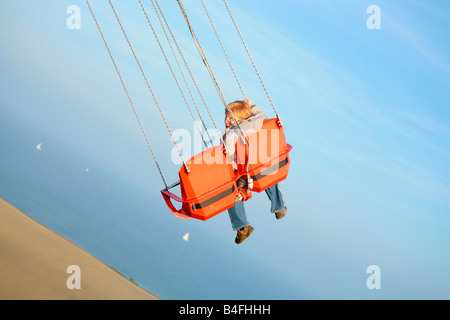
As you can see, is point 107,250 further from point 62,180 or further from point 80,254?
point 80,254

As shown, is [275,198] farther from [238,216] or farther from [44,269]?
[44,269]

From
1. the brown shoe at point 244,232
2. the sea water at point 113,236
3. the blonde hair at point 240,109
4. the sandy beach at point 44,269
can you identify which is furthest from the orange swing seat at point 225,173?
the sea water at point 113,236

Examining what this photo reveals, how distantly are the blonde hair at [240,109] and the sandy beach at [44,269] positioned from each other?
359 inches

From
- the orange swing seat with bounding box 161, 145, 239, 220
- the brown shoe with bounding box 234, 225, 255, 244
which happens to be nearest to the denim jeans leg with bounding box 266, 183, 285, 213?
the brown shoe with bounding box 234, 225, 255, 244

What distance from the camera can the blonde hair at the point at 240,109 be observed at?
14.6ft

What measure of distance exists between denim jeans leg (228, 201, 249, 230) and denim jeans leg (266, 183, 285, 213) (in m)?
0.52

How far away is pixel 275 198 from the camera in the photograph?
16.8 ft

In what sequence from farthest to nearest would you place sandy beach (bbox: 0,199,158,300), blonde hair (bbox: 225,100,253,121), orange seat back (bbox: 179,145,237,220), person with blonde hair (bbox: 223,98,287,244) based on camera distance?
sandy beach (bbox: 0,199,158,300) → blonde hair (bbox: 225,100,253,121) → person with blonde hair (bbox: 223,98,287,244) → orange seat back (bbox: 179,145,237,220)

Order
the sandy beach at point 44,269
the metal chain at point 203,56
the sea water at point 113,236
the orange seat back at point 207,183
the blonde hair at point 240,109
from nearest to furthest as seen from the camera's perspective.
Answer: the metal chain at point 203,56, the orange seat back at point 207,183, the blonde hair at point 240,109, the sandy beach at point 44,269, the sea water at point 113,236

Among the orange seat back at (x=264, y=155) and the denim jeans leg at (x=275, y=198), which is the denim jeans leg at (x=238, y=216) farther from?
the denim jeans leg at (x=275, y=198)

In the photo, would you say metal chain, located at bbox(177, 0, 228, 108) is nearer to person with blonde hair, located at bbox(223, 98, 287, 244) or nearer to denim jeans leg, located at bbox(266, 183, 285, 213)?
person with blonde hair, located at bbox(223, 98, 287, 244)

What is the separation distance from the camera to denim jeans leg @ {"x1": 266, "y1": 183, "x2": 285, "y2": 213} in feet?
16.6
